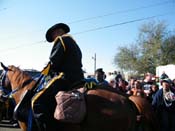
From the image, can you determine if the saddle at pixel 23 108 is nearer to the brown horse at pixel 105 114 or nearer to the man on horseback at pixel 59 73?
the man on horseback at pixel 59 73

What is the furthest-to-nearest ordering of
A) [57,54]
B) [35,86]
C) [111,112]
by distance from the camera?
1. [35,86]
2. [57,54]
3. [111,112]

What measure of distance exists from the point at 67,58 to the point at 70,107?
866 millimetres

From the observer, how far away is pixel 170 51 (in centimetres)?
5628

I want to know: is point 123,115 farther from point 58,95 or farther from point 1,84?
point 1,84

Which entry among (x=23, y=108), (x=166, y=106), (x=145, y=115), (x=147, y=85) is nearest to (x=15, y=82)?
(x=23, y=108)

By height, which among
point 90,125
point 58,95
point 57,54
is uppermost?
point 57,54

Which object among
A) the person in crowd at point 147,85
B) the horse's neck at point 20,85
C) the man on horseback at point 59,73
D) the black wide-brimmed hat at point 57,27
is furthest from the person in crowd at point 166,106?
the black wide-brimmed hat at point 57,27

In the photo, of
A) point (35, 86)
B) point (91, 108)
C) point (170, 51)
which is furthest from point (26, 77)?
point (170, 51)

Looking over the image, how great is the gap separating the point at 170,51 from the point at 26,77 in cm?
5098

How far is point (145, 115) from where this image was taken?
705 centimetres

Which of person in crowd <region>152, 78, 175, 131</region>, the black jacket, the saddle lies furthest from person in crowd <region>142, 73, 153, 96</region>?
the saddle

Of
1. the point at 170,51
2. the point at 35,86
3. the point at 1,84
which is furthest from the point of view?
the point at 170,51

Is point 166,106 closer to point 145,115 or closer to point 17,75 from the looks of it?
point 145,115

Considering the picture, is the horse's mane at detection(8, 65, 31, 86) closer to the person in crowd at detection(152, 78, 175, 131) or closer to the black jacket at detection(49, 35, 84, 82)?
the black jacket at detection(49, 35, 84, 82)
